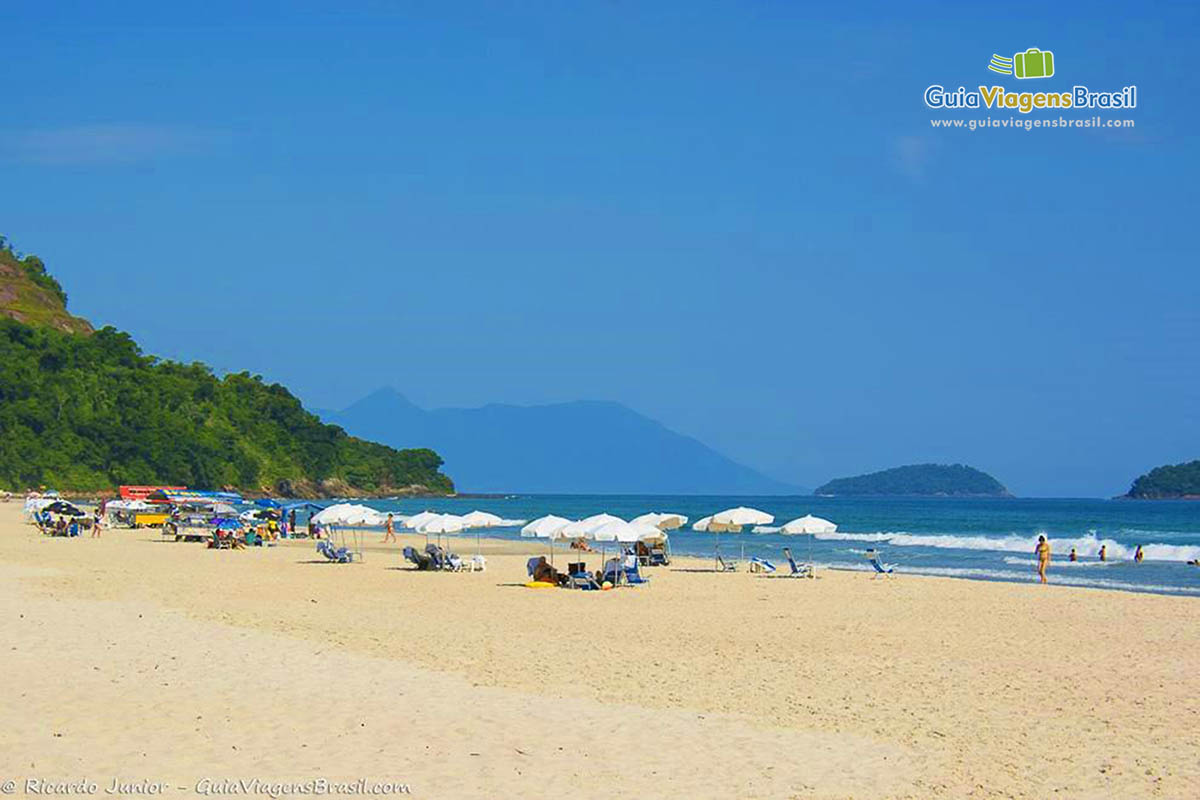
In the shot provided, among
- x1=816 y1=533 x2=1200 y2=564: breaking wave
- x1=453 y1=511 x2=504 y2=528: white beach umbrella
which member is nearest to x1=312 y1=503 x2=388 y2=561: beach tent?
A: x1=453 y1=511 x2=504 y2=528: white beach umbrella

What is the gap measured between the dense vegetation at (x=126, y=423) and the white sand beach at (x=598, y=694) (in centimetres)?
10273

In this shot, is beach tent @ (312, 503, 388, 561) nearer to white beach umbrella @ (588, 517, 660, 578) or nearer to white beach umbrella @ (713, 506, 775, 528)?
white beach umbrella @ (588, 517, 660, 578)

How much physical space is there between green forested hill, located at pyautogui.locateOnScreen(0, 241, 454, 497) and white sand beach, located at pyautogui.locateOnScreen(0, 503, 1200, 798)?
102 metres

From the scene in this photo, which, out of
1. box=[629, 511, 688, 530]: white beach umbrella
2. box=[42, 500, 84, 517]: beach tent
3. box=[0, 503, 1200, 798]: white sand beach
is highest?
box=[42, 500, 84, 517]: beach tent

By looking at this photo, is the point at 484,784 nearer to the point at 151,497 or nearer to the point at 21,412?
the point at 151,497

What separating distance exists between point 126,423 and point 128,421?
0.29 metres

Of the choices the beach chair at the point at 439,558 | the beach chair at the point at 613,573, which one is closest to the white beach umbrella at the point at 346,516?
the beach chair at the point at 439,558

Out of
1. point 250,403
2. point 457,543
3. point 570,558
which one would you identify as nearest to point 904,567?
point 570,558

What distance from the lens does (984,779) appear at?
9.42 meters

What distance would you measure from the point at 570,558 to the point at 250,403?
418ft

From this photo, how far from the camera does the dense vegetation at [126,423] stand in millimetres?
→ 118312

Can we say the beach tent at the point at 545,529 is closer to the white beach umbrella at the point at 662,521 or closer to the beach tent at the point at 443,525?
the white beach umbrella at the point at 662,521

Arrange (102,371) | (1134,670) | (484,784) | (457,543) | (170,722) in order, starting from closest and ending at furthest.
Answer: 1. (484,784)
2. (170,722)
3. (1134,670)
4. (457,543)
5. (102,371)

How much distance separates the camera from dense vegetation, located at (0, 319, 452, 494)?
118 m
